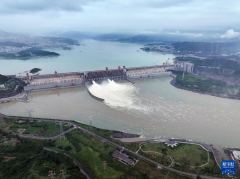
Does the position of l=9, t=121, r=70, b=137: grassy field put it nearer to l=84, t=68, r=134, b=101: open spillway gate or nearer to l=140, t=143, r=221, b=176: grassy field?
l=140, t=143, r=221, b=176: grassy field

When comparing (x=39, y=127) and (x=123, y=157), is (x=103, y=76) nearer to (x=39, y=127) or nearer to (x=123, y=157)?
A: (x=39, y=127)

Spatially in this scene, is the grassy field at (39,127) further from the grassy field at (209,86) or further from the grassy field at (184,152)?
the grassy field at (209,86)

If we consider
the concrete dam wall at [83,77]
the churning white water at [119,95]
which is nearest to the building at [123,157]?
the churning white water at [119,95]

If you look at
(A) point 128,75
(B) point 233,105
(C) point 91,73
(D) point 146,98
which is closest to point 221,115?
(B) point 233,105

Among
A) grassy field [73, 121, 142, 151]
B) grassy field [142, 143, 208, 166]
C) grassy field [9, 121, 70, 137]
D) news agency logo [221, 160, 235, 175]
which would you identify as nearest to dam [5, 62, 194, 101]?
grassy field [73, 121, 142, 151]

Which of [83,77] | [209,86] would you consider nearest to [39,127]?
[83,77]
